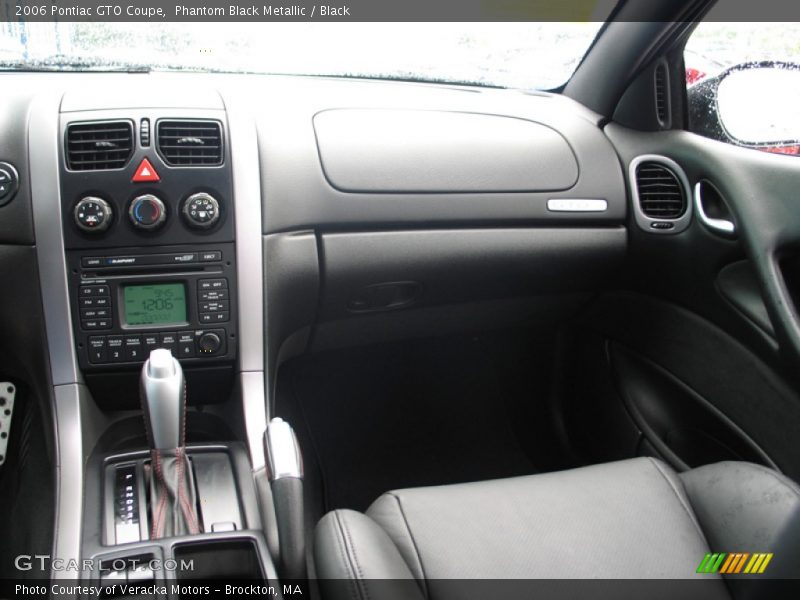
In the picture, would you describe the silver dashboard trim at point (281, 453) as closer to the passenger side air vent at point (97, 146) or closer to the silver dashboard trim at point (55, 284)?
the silver dashboard trim at point (55, 284)

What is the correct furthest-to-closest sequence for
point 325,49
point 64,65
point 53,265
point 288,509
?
point 325,49 → point 64,65 → point 53,265 → point 288,509

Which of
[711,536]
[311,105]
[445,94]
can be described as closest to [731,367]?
[711,536]

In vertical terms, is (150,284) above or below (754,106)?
below

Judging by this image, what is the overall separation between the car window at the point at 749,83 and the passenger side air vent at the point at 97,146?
1.34 metres

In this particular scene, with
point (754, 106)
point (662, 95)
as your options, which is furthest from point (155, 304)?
point (754, 106)

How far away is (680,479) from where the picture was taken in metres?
1.44

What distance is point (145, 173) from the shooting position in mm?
1510

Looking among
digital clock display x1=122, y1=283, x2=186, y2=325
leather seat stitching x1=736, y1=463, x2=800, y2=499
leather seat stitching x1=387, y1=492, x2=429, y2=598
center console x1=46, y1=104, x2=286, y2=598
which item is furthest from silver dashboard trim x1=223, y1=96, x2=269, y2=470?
leather seat stitching x1=736, y1=463, x2=800, y2=499

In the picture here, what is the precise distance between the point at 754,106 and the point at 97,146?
151cm

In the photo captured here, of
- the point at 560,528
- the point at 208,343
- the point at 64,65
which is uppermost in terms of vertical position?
the point at 64,65

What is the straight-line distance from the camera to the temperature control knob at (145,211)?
1499 mm

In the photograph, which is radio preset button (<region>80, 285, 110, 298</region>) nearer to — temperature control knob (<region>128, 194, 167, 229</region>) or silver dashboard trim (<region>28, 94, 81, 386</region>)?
silver dashboard trim (<region>28, 94, 81, 386</region>)

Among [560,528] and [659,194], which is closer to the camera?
[560,528]

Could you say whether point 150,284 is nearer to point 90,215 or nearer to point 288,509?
point 90,215
